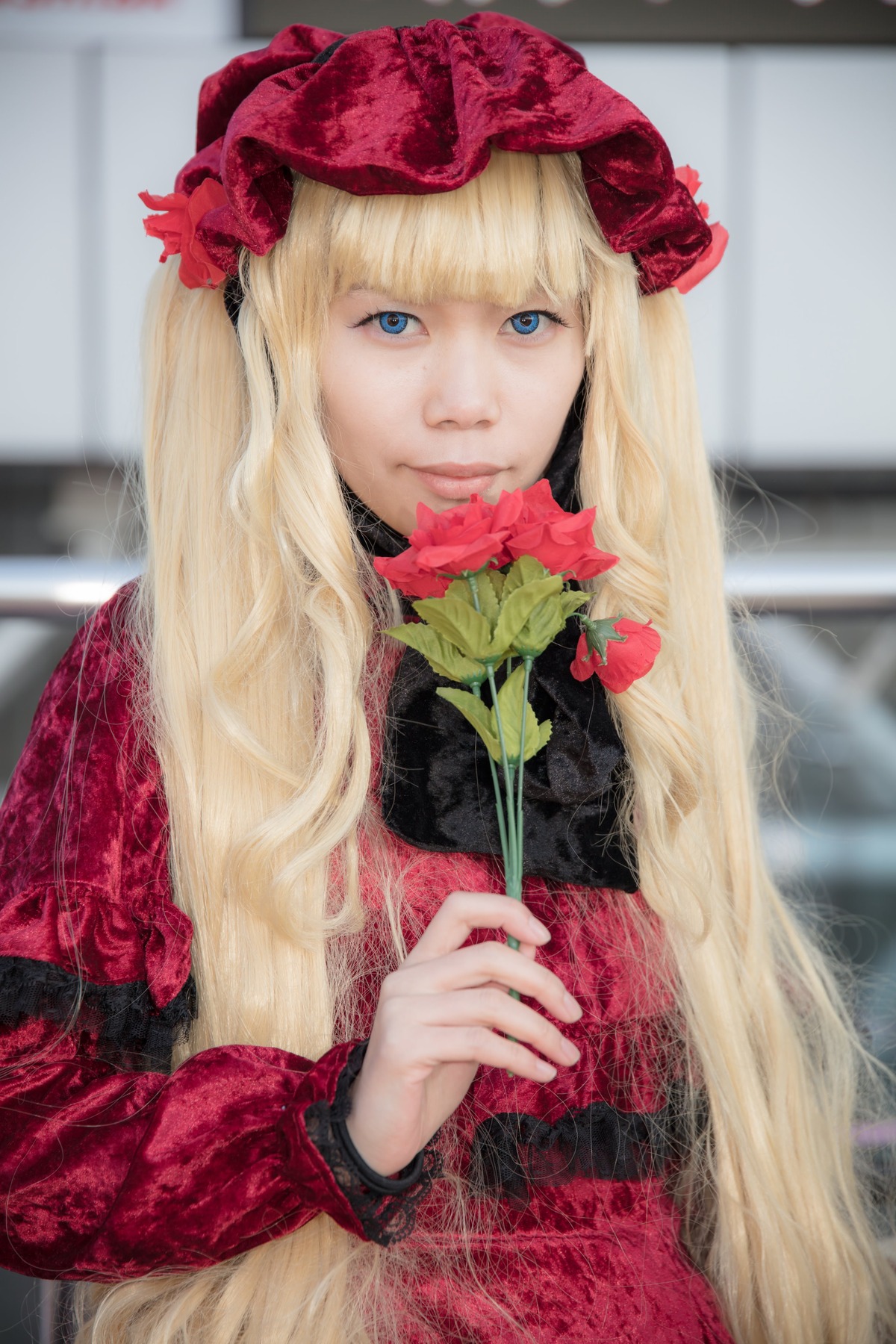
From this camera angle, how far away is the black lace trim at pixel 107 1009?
87 cm

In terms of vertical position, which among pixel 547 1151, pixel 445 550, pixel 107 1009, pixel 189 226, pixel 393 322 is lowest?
pixel 547 1151

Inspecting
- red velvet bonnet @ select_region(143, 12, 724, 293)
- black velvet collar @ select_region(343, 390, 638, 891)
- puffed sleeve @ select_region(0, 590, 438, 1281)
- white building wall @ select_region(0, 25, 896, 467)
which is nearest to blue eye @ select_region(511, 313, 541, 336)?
red velvet bonnet @ select_region(143, 12, 724, 293)

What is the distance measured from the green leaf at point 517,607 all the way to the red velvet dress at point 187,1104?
13.5 inches

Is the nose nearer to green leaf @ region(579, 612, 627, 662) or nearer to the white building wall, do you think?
green leaf @ region(579, 612, 627, 662)

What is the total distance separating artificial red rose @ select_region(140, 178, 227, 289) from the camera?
1.01 m

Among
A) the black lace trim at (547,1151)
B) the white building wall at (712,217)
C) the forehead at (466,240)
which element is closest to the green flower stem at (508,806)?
the black lace trim at (547,1151)

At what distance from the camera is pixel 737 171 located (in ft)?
7.79

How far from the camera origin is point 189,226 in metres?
1.02

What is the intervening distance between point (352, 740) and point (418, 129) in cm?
51

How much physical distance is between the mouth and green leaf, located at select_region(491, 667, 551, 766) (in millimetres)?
257

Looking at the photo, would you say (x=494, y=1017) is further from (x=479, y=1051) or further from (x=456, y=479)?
(x=456, y=479)

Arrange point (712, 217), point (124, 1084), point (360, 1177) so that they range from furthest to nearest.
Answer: point (712, 217) < point (124, 1084) < point (360, 1177)

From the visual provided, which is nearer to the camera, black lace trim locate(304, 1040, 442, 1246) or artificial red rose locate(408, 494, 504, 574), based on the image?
Answer: artificial red rose locate(408, 494, 504, 574)

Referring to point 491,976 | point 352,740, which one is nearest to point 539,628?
point 491,976
